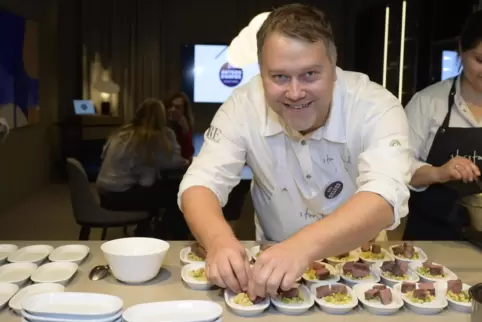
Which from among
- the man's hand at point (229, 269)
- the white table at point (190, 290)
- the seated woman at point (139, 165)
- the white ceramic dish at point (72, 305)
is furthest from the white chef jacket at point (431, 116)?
the seated woman at point (139, 165)

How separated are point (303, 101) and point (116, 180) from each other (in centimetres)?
222

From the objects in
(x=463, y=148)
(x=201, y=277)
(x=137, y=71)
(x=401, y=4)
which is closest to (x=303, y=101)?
(x=201, y=277)

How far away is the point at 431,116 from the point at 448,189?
0.24 metres

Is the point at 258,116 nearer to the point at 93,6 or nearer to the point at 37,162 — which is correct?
the point at 93,6

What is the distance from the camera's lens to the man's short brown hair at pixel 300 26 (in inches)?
46.1

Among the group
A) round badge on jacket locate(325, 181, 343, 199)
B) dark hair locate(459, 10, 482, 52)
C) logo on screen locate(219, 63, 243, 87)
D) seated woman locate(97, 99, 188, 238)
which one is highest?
dark hair locate(459, 10, 482, 52)

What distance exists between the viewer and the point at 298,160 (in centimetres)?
145

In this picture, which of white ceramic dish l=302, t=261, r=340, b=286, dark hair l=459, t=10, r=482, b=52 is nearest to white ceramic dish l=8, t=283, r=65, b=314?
white ceramic dish l=302, t=261, r=340, b=286

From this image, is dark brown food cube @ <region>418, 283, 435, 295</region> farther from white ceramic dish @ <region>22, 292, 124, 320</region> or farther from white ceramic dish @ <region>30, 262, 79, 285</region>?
white ceramic dish @ <region>30, 262, 79, 285</region>

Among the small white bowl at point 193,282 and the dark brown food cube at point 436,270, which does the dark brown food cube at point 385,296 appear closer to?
the dark brown food cube at point 436,270

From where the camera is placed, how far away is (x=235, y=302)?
1055mm

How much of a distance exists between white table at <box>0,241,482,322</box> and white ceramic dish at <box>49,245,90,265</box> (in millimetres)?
17

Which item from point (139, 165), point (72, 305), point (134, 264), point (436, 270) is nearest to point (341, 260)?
point (436, 270)

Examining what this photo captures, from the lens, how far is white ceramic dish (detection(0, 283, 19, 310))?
3.44 feet
